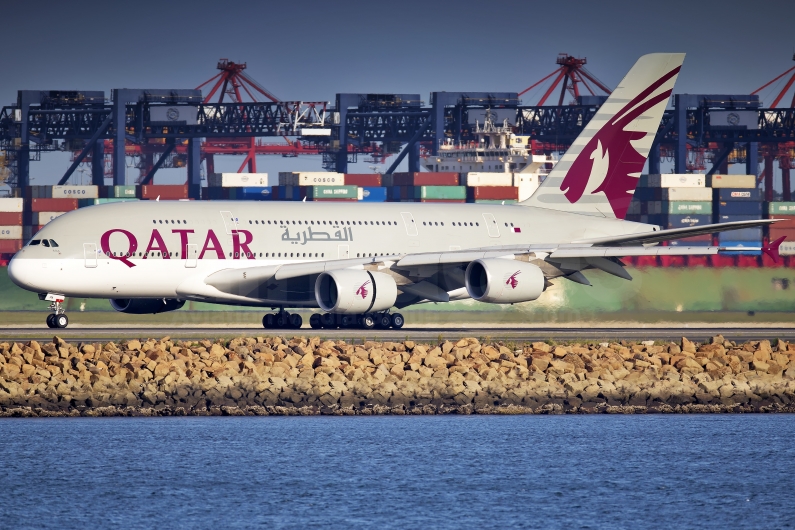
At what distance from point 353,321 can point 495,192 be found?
50.8m

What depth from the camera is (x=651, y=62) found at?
39.9 m

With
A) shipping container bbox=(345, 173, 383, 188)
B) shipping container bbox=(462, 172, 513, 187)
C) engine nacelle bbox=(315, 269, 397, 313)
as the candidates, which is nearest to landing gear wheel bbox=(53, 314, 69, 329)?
engine nacelle bbox=(315, 269, 397, 313)

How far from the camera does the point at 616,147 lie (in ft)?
131

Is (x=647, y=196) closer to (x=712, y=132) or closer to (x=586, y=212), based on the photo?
(x=712, y=132)

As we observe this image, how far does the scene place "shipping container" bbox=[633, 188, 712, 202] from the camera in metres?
91.5

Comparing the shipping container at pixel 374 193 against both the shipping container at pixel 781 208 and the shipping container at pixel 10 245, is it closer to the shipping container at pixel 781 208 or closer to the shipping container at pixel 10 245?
the shipping container at pixel 10 245

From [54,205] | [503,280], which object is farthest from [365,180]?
[503,280]

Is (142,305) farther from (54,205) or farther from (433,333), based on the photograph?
(54,205)

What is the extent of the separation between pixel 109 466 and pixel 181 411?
4373 mm

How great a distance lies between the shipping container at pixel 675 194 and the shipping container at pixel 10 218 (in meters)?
43.4

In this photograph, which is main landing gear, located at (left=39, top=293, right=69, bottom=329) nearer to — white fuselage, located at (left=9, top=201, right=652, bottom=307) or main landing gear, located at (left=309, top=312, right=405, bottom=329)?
white fuselage, located at (left=9, top=201, right=652, bottom=307)

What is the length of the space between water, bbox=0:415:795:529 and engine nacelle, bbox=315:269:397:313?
1014cm

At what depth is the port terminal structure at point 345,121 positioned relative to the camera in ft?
349

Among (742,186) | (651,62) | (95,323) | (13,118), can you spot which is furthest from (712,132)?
(95,323)
